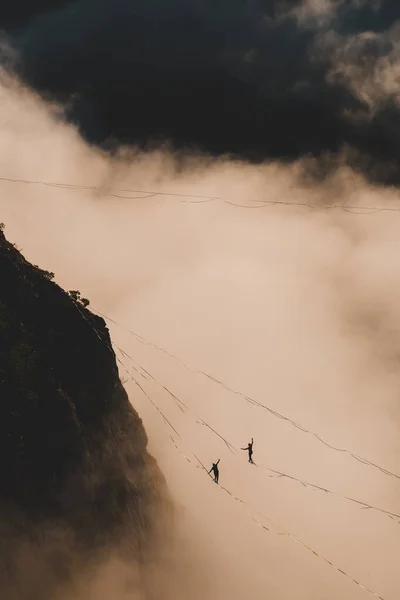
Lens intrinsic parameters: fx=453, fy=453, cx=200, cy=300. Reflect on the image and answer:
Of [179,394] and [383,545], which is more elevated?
[179,394]

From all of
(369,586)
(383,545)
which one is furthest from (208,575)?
(383,545)

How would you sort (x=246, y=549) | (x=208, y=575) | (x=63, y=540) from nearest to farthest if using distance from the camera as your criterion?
(x=63, y=540) → (x=208, y=575) → (x=246, y=549)

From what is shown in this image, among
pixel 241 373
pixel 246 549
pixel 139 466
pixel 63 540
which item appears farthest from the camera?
pixel 241 373

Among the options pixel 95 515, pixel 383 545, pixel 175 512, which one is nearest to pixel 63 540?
pixel 95 515

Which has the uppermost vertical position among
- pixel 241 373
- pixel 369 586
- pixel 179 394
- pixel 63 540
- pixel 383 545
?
pixel 241 373

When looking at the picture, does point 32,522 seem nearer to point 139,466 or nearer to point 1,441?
point 1,441

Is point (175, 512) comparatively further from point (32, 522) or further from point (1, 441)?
point (1, 441)

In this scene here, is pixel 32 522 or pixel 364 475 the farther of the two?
pixel 364 475
